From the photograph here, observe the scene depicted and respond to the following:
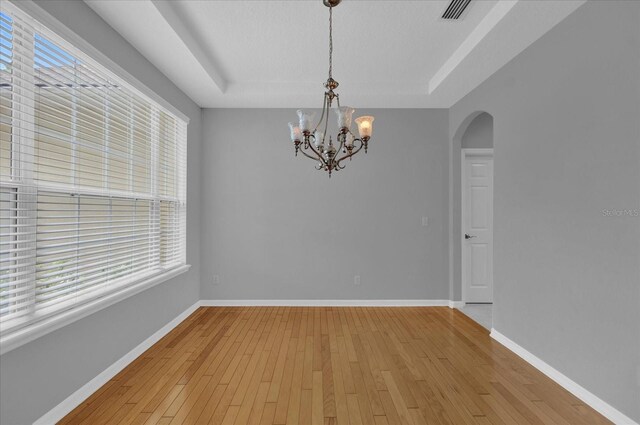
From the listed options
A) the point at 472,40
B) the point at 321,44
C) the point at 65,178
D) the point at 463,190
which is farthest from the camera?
the point at 463,190

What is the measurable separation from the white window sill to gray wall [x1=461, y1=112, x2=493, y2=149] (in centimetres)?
428

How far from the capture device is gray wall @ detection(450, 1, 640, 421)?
200 cm

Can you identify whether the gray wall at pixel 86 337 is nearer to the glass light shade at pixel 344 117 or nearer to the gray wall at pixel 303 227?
the gray wall at pixel 303 227

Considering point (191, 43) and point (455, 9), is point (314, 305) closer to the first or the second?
point (191, 43)

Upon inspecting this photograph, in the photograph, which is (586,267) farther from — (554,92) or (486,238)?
(486,238)

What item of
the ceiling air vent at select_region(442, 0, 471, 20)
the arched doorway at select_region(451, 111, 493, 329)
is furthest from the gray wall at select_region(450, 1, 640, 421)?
the arched doorway at select_region(451, 111, 493, 329)

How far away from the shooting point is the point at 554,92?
2598 millimetres

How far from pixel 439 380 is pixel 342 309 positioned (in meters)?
1.97

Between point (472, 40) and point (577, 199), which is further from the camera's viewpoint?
point (472, 40)

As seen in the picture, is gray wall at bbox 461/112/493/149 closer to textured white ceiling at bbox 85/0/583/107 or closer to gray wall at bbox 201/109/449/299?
textured white ceiling at bbox 85/0/583/107

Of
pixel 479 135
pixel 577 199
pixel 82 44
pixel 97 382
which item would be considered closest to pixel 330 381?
pixel 97 382

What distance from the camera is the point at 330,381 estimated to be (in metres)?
2.51

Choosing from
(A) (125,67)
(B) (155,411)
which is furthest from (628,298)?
(A) (125,67)

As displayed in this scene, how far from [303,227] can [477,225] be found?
2454mm
